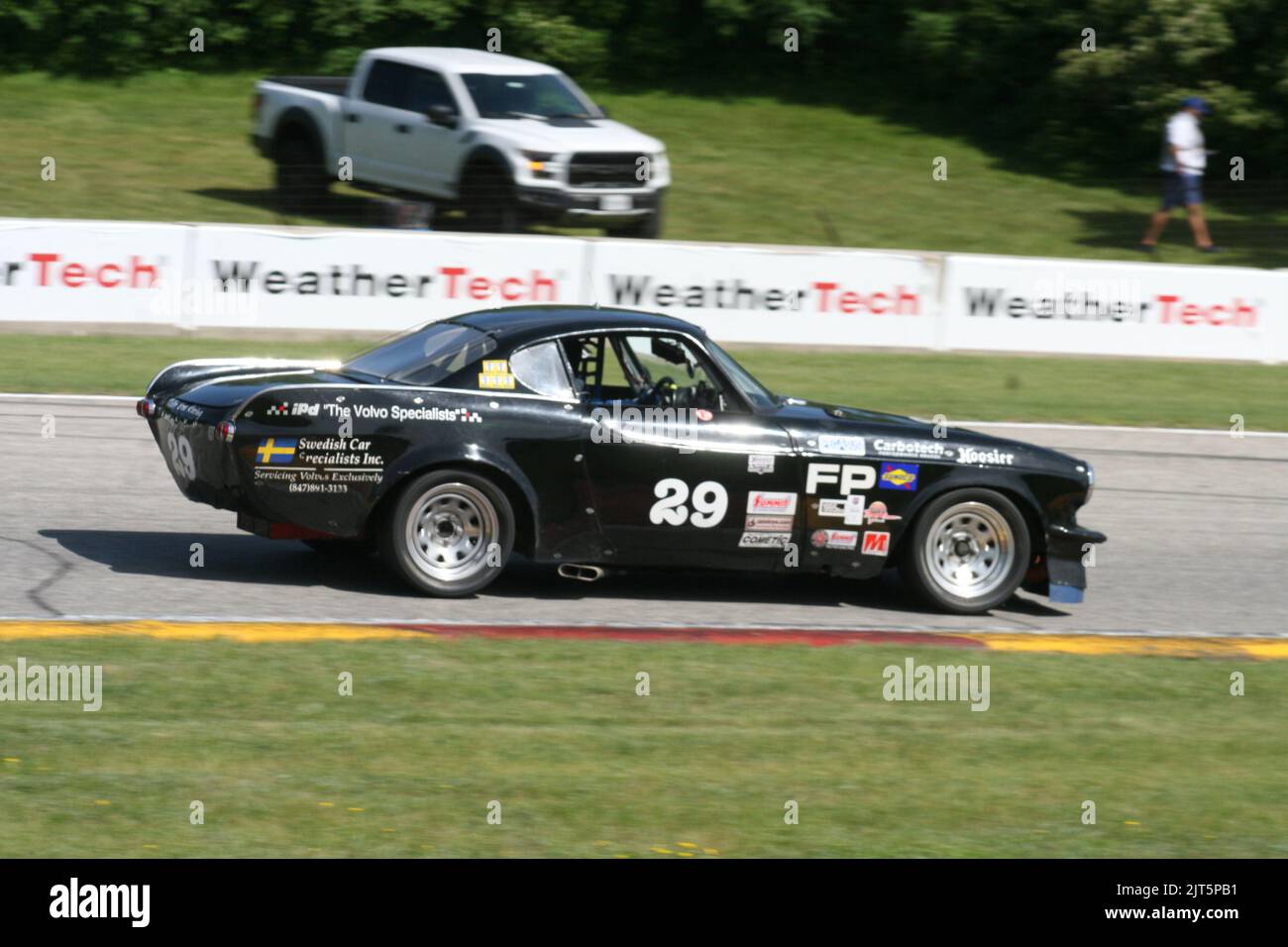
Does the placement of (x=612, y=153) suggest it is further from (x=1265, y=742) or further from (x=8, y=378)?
(x=1265, y=742)

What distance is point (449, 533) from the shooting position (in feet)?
27.1

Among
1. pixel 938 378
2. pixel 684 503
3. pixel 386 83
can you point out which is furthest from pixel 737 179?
pixel 684 503

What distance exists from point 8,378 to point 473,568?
24.3 ft

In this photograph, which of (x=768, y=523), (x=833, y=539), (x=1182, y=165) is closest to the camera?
(x=768, y=523)

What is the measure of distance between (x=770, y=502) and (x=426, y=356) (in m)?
1.79

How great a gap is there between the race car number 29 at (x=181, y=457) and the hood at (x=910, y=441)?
9.16 ft

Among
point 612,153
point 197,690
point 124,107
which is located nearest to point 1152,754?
point 197,690

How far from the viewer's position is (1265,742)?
707 cm

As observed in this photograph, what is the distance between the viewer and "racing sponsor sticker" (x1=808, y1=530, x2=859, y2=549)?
8602 mm

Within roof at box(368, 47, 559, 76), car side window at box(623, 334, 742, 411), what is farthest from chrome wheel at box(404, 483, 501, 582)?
roof at box(368, 47, 559, 76)

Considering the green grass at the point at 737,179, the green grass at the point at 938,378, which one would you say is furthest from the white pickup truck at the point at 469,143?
the green grass at the point at 938,378

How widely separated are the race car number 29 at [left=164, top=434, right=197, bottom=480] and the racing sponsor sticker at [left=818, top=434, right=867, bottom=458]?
2959 mm

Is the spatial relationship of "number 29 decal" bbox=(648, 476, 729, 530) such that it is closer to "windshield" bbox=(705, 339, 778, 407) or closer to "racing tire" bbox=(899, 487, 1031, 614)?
"windshield" bbox=(705, 339, 778, 407)

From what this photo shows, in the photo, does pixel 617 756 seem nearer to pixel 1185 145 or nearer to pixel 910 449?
Answer: pixel 910 449
